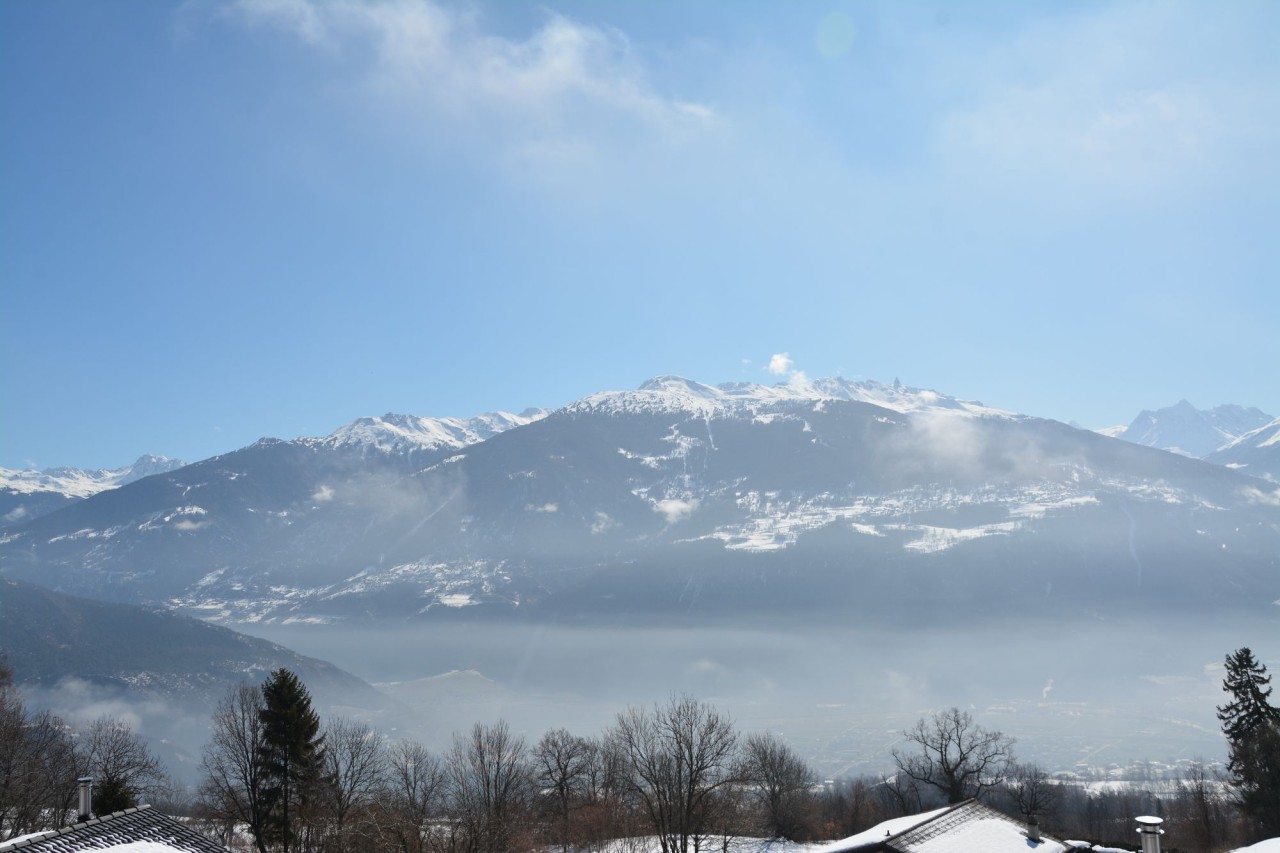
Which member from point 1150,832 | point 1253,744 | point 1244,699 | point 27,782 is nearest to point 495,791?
point 27,782

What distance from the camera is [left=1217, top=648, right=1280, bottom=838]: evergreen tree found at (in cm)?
6450

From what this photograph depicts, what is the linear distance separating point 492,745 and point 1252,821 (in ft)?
227

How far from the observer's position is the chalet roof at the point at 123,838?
27.4 m

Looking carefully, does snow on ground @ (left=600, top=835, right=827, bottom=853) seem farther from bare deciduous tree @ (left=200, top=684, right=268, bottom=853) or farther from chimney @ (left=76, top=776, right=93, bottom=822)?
chimney @ (left=76, top=776, right=93, bottom=822)

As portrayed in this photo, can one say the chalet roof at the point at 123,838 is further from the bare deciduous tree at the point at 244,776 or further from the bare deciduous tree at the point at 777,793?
the bare deciduous tree at the point at 777,793

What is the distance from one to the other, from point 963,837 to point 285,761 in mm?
42454

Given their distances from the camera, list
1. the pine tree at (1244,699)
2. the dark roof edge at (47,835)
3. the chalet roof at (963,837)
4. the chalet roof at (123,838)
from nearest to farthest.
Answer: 1. the dark roof edge at (47,835)
2. the chalet roof at (123,838)
3. the chalet roof at (963,837)
4. the pine tree at (1244,699)

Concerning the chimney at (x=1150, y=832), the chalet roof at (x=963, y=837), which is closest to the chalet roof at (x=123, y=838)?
the chalet roof at (x=963, y=837)

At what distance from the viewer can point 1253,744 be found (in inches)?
2635

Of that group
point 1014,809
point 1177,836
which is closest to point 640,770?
point 1177,836

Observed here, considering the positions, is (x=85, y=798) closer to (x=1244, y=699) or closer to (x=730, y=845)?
(x=730, y=845)

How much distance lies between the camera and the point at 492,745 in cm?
8206

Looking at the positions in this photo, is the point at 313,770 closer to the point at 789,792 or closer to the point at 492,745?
the point at 492,745

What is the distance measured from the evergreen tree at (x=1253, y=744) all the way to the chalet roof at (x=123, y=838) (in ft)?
238
